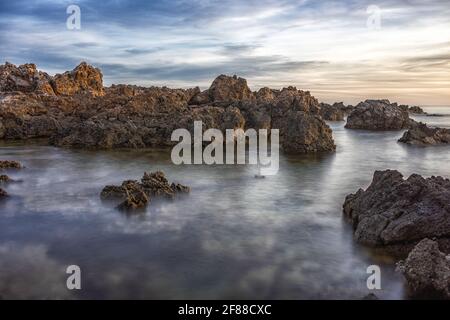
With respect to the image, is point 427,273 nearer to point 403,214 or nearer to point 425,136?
point 403,214

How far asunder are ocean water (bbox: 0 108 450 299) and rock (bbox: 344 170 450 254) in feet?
1.64

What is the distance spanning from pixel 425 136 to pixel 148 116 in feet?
76.0

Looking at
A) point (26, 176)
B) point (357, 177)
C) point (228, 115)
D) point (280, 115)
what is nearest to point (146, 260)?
point (26, 176)

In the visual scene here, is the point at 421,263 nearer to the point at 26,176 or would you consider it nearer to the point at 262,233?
the point at 262,233

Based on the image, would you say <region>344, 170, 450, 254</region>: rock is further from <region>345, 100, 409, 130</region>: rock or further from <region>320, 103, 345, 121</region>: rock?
<region>320, 103, 345, 121</region>: rock

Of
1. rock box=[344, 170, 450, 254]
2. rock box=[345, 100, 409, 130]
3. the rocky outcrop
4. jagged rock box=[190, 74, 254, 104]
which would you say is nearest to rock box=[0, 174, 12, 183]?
the rocky outcrop

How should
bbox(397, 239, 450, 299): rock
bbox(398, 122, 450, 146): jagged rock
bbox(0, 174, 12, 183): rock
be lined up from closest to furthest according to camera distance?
bbox(397, 239, 450, 299): rock → bbox(0, 174, 12, 183): rock → bbox(398, 122, 450, 146): jagged rock

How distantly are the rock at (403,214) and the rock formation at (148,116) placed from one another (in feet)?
57.7

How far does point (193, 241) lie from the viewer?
1177cm

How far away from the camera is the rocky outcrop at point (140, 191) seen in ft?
48.1

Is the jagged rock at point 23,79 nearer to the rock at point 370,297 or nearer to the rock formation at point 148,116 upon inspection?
the rock formation at point 148,116

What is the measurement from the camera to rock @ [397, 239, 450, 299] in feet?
26.6

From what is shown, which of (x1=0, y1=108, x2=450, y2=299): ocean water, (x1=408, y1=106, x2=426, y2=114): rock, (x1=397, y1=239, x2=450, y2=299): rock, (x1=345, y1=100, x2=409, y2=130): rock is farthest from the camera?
(x1=408, y1=106, x2=426, y2=114): rock

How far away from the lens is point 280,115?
39.0 metres
